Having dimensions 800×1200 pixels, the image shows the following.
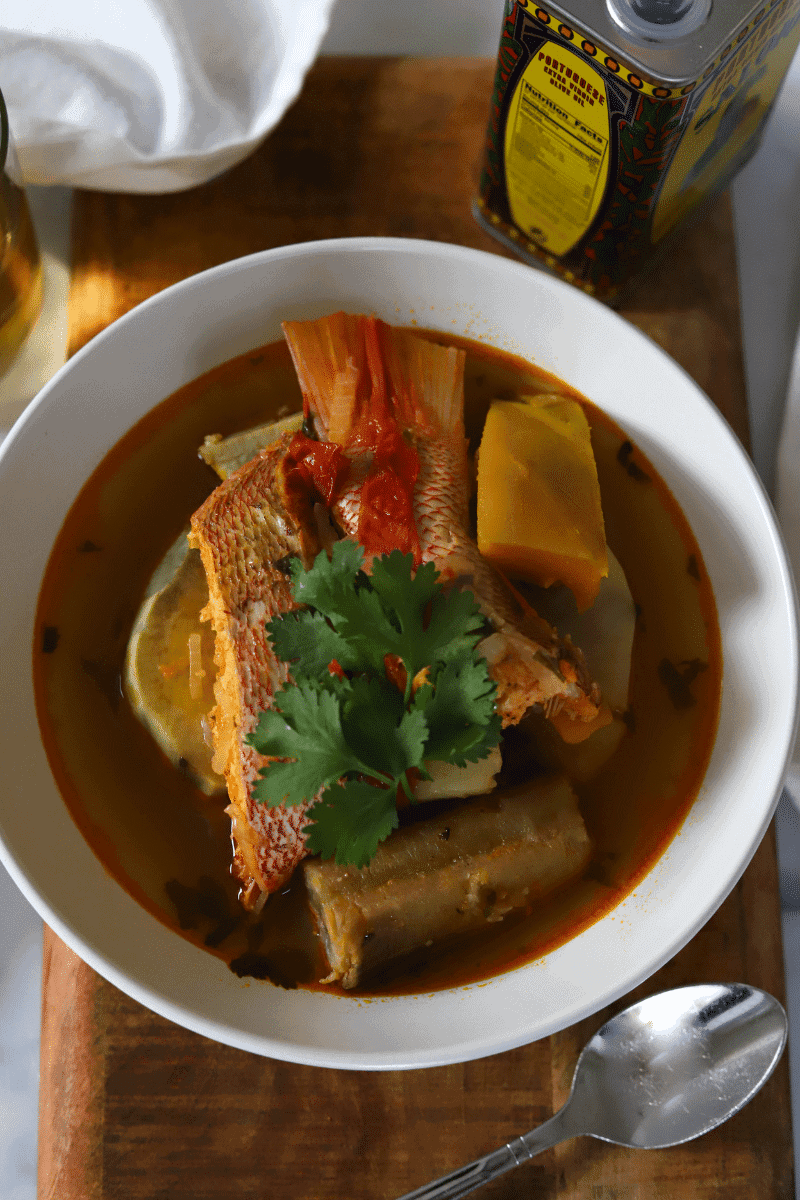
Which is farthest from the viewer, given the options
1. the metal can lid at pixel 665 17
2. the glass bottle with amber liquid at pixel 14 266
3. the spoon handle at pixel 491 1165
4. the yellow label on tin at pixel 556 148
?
the glass bottle with amber liquid at pixel 14 266

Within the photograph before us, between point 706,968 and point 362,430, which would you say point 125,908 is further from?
point 706,968

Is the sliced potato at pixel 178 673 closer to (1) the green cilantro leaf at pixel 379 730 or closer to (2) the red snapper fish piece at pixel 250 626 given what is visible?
(2) the red snapper fish piece at pixel 250 626

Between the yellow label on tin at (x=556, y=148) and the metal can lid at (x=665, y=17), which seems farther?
the yellow label on tin at (x=556, y=148)

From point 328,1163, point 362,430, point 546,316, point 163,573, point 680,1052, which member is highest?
point 546,316

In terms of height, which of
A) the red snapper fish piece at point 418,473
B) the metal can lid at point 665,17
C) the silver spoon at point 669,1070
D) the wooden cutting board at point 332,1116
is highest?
the metal can lid at point 665,17

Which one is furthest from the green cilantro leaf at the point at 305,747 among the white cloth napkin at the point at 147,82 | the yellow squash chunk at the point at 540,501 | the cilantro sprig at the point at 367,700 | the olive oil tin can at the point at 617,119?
the white cloth napkin at the point at 147,82

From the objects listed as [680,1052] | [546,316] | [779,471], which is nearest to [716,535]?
[779,471]
